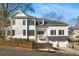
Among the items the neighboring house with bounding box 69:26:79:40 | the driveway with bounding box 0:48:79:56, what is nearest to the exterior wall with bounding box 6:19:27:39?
the driveway with bounding box 0:48:79:56

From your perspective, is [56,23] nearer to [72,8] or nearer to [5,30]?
[72,8]

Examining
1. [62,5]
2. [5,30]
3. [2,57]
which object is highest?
A: [62,5]

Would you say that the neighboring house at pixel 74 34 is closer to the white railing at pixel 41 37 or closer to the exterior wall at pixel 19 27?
the white railing at pixel 41 37

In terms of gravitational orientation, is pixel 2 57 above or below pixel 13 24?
below

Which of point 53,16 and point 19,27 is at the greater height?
point 53,16

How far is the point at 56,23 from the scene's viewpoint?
12.6 ft

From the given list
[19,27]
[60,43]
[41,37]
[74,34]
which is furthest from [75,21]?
[19,27]

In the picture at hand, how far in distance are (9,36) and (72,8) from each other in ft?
2.33

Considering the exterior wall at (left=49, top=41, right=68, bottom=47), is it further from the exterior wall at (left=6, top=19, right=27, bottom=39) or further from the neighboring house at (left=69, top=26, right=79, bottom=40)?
the exterior wall at (left=6, top=19, right=27, bottom=39)

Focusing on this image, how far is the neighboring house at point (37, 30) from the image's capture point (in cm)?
382

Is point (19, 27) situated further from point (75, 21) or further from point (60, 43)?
point (75, 21)

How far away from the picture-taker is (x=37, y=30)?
3.84 meters

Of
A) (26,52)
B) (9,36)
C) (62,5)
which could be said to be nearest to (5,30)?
(9,36)

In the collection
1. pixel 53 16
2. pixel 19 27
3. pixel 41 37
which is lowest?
pixel 41 37
